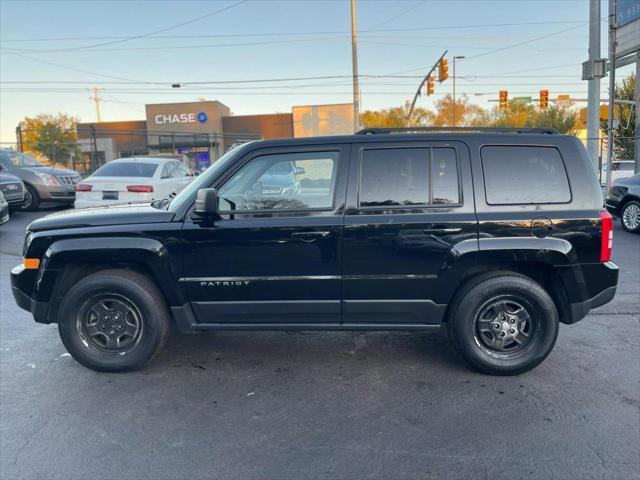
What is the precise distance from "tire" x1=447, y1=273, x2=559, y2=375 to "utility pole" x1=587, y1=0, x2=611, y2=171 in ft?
35.3

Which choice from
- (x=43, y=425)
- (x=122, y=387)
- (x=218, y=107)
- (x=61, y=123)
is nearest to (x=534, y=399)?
(x=122, y=387)

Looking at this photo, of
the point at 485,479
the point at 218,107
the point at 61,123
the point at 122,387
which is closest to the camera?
the point at 485,479

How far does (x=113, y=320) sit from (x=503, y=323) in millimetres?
3130

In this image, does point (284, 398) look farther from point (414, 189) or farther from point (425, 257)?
point (414, 189)

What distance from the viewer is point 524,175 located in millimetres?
4016

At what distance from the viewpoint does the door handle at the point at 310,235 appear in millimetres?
3938

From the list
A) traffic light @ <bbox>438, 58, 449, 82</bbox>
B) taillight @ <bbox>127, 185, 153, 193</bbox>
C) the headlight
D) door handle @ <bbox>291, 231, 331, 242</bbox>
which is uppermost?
traffic light @ <bbox>438, 58, 449, 82</bbox>

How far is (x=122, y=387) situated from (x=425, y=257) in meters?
2.52

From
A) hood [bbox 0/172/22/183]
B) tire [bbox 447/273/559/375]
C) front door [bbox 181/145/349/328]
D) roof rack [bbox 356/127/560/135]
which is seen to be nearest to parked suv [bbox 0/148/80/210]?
hood [bbox 0/172/22/183]

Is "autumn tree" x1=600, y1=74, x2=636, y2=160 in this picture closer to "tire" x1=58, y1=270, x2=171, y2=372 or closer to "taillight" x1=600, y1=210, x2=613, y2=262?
"taillight" x1=600, y1=210, x2=613, y2=262

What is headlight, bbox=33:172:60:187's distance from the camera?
45.9 feet

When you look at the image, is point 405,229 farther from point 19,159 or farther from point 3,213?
point 19,159

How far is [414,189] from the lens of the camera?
4.00 meters

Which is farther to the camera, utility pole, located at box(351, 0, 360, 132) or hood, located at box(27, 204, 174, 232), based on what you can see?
utility pole, located at box(351, 0, 360, 132)
